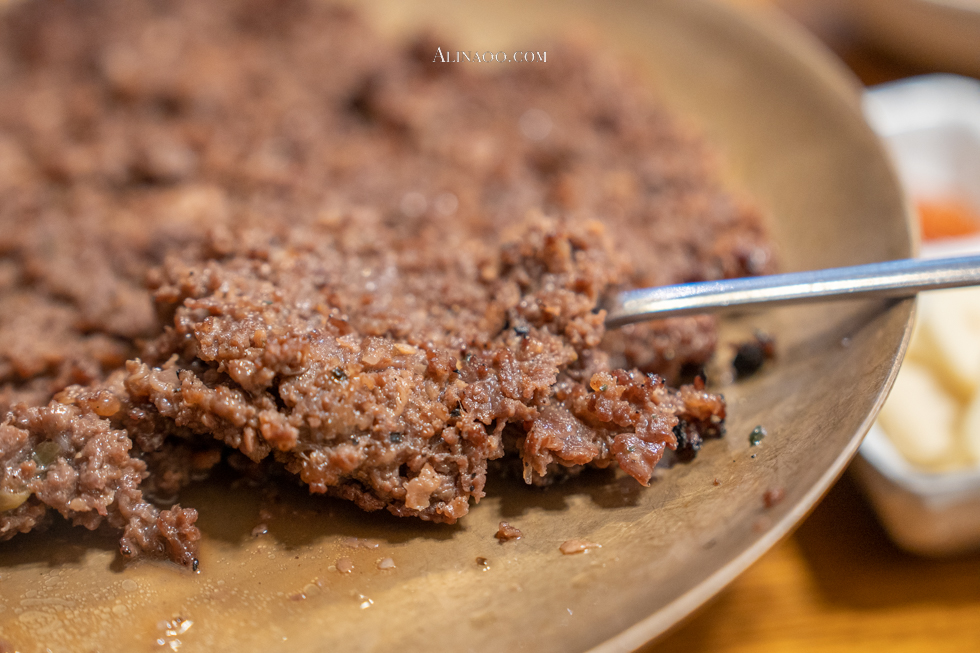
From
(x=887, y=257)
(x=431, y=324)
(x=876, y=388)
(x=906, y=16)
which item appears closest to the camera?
(x=876, y=388)

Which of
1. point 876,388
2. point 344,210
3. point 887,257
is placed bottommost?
point 344,210

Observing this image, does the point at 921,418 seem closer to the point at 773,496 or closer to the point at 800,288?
the point at 800,288

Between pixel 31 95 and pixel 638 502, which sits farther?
pixel 31 95

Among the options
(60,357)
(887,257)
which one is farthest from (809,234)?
(60,357)

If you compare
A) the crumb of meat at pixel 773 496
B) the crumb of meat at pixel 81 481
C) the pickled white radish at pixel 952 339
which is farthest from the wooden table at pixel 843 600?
the crumb of meat at pixel 81 481

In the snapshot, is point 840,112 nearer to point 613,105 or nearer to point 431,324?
point 613,105

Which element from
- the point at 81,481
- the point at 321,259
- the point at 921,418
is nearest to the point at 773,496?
the point at 921,418
